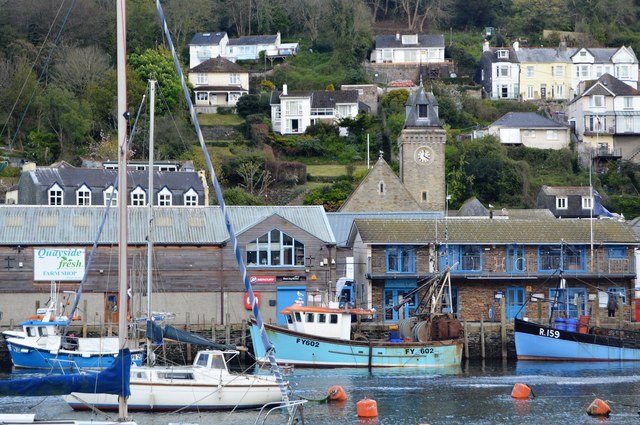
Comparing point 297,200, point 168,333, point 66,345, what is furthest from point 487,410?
point 297,200

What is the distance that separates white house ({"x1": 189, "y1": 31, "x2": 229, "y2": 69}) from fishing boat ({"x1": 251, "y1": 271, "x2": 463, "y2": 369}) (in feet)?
273

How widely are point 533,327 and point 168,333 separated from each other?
20035 millimetres

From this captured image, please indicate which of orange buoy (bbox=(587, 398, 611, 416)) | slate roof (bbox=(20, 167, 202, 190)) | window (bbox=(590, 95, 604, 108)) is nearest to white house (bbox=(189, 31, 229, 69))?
window (bbox=(590, 95, 604, 108))

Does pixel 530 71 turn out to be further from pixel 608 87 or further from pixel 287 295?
pixel 287 295

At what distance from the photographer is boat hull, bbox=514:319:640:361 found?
61.0 meters

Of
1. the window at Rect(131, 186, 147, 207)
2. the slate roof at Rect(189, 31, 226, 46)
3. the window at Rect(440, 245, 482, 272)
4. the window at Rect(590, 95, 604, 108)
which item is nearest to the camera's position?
the window at Rect(440, 245, 482, 272)

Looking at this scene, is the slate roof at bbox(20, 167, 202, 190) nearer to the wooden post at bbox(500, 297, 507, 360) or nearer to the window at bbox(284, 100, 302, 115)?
the wooden post at bbox(500, 297, 507, 360)

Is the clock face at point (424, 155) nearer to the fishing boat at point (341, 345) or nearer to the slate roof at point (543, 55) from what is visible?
the fishing boat at point (341, 345)

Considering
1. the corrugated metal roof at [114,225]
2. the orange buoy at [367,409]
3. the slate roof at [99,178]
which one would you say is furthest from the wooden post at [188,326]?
the slate roof at [99,178]

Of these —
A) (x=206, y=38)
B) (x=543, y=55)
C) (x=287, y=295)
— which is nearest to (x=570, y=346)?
(x=287, y=295)

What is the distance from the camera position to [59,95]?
348ft

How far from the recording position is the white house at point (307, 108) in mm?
120000

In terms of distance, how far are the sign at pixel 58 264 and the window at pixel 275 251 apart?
8.67 meters

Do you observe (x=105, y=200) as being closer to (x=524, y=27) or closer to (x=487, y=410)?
(x=487, y=410)
